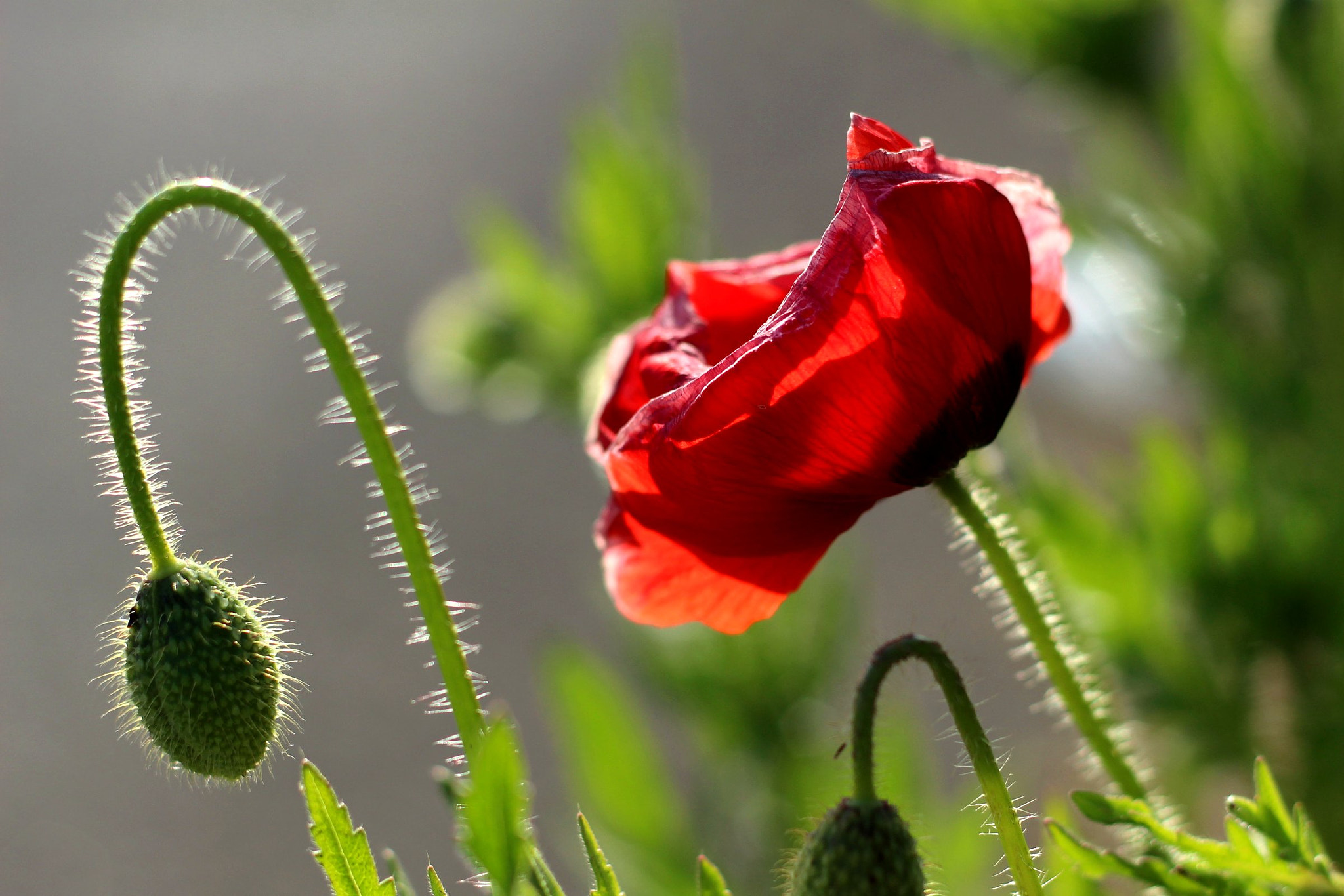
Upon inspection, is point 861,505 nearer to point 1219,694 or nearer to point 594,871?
point 594,871

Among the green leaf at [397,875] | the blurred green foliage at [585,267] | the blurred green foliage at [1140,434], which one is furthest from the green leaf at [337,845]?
the blurred green foliage at [585,267]

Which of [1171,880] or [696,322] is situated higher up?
[696,322]

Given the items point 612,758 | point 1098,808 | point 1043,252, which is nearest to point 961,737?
point 1098,808

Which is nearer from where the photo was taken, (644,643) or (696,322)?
(696,322)

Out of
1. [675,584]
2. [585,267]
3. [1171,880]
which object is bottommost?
[1171,880]

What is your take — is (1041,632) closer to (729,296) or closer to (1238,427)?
(729,296)

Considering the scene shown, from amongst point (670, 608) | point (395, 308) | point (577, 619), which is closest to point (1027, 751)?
point (577, 619)

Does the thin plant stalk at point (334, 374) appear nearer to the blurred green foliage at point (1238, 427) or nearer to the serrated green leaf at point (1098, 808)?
the serrated green leaf at point (1098, 808)

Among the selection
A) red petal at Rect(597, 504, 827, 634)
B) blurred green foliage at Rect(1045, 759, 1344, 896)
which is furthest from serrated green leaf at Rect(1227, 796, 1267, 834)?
red petal at Rect(597, 504, 827, 634)

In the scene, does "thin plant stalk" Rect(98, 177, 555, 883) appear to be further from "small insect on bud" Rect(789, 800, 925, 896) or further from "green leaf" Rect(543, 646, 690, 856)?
"green leaf" Rect(543, 646, 690, 856)
